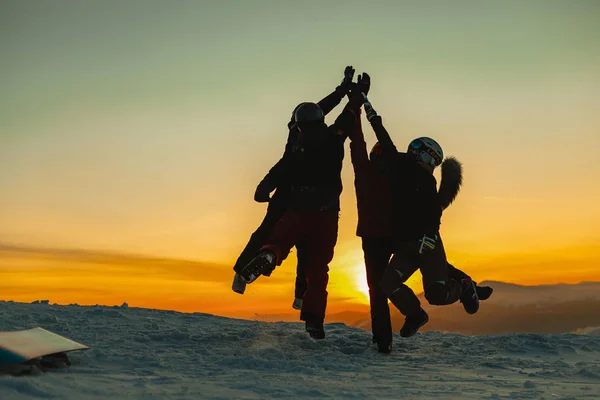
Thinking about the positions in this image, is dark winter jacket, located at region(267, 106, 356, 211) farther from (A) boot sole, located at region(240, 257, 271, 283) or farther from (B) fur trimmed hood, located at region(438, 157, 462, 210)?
(B) fur trimmed hood, located at region(438, 157, 462, 210)

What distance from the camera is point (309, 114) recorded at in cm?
724

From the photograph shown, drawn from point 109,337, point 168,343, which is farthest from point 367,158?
point 109,337

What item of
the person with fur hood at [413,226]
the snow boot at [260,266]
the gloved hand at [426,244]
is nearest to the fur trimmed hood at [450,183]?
the person with fur hood at [413,226]

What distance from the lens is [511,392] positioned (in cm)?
503

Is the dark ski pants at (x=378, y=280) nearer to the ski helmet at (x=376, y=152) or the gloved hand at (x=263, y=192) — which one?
the ski helmet at (x=376, y=152)

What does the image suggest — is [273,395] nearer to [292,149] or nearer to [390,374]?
[390,374]

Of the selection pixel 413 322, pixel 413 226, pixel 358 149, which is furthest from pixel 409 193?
pixel 413 322

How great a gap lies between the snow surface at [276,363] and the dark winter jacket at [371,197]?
122cm

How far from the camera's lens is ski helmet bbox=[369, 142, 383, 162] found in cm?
711

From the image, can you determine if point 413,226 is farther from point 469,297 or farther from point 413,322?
point 469,297

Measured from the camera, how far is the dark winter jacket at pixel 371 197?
699 centimetres

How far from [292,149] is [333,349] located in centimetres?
208

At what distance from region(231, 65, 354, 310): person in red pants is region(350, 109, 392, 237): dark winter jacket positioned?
73cm

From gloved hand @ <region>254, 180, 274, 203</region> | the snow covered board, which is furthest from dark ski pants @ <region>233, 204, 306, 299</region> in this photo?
the snow covered board
